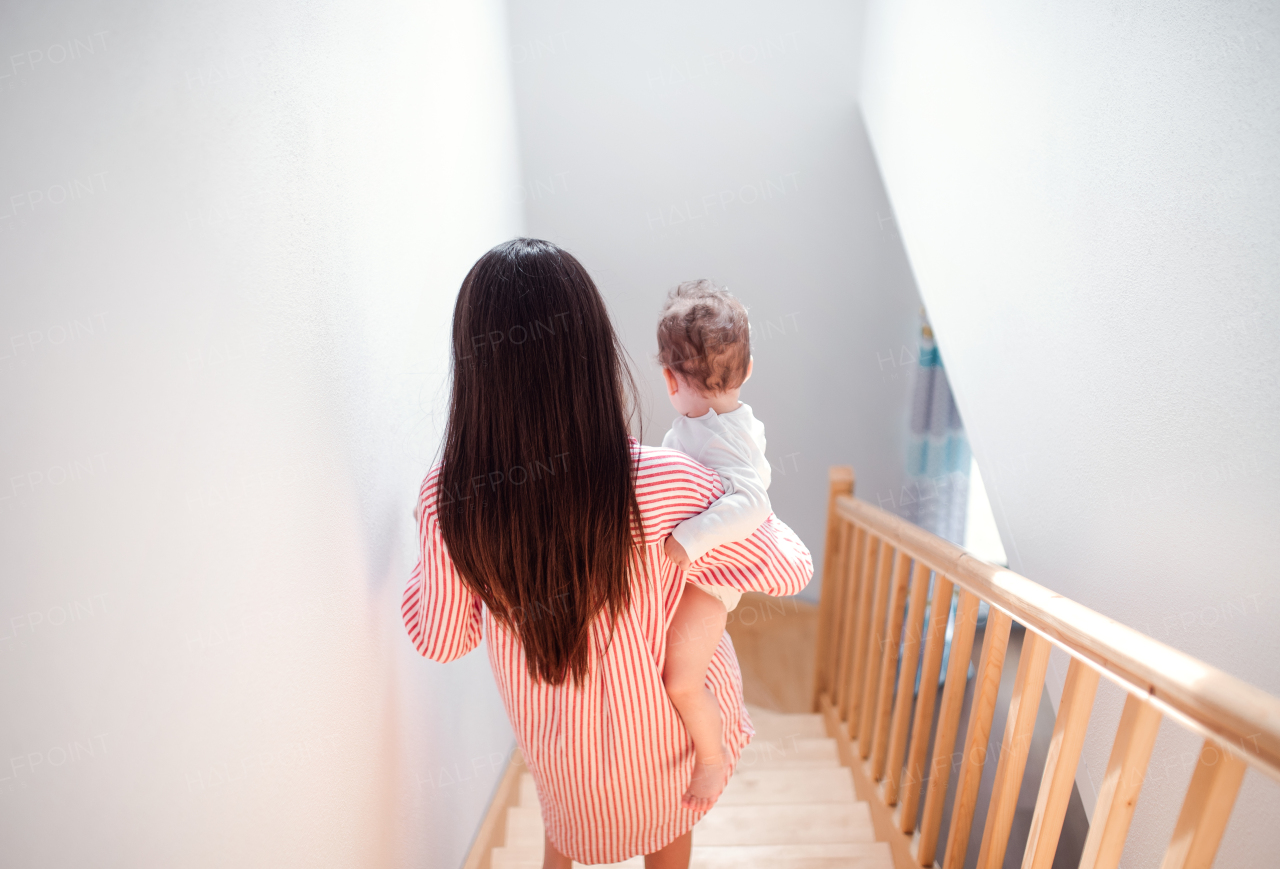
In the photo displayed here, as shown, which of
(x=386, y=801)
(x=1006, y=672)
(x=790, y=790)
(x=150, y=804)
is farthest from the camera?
(x=1006, y=672)

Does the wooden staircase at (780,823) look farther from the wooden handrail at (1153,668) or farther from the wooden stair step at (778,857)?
the wooden handrail at (1153,668)

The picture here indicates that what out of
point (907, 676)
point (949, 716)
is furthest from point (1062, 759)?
point (907, 676)

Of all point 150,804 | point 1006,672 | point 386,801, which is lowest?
point 1006,672

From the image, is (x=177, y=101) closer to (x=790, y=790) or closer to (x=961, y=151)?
(x=961, y=151)

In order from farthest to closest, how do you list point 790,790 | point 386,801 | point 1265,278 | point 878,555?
point 790,790 < point 878,555 < point 386,801 < point 1265,278

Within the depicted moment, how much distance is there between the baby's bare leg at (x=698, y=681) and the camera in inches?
45.8

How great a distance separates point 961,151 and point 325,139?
1.59m

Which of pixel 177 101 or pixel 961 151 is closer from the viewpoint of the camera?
pixel 177 101

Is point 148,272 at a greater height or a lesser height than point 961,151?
lesser

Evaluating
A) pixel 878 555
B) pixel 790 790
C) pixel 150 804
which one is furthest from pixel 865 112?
pixel 150 804

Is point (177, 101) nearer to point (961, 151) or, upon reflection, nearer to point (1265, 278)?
point (1265, 278)

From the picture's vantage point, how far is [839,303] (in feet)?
11.3

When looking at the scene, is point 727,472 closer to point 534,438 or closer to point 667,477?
point 667,477

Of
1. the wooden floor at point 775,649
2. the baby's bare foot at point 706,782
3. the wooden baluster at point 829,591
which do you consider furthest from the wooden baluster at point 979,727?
the wooden floor at point 775,649
